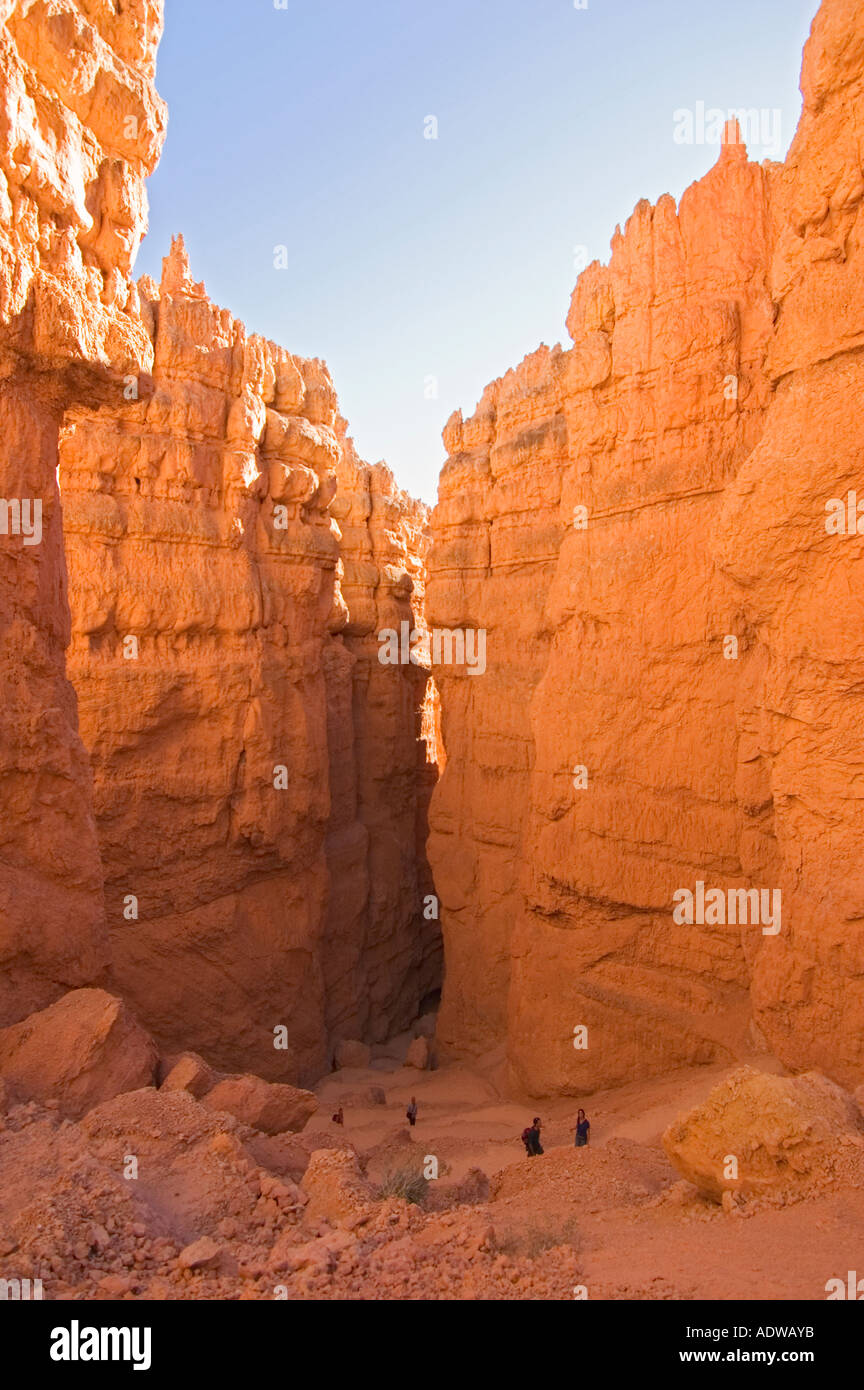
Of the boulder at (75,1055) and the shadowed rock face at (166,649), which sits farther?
the shadowed rock face at (166,649)

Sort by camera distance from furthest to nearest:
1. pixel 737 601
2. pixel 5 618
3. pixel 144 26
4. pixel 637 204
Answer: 1. pixel 637 204
2. pixel 737 601
3. pixel 144 26
4. pixel 5 618

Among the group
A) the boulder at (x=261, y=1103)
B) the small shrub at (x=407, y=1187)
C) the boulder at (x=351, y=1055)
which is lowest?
the boulder at (x=351, y=1055)

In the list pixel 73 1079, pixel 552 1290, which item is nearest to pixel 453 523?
pixel 73 1079

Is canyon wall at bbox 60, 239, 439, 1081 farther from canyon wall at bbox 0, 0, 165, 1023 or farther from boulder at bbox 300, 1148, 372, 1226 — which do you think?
boulder at bbox 300, 1148, 372, 1226

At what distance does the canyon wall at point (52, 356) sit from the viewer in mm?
6254

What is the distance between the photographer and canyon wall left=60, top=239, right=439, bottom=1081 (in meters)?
13.6

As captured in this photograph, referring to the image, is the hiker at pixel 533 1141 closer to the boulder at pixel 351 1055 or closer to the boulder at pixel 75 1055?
the boulder at pixel 75 1055

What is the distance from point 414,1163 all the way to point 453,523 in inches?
452

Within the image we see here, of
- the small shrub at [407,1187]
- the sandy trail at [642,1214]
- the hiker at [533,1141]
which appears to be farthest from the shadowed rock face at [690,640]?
the small shrub at [407,1187]

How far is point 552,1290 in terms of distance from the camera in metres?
4.19

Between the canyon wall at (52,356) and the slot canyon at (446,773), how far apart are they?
4 cm

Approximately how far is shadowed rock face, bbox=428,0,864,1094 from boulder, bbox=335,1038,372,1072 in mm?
2711

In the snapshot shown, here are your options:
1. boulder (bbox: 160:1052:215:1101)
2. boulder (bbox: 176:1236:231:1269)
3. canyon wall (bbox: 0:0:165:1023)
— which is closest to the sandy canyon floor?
boulder (bbox: 176:1236:231:1269)

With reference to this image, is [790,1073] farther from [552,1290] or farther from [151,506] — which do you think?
[151,506]
